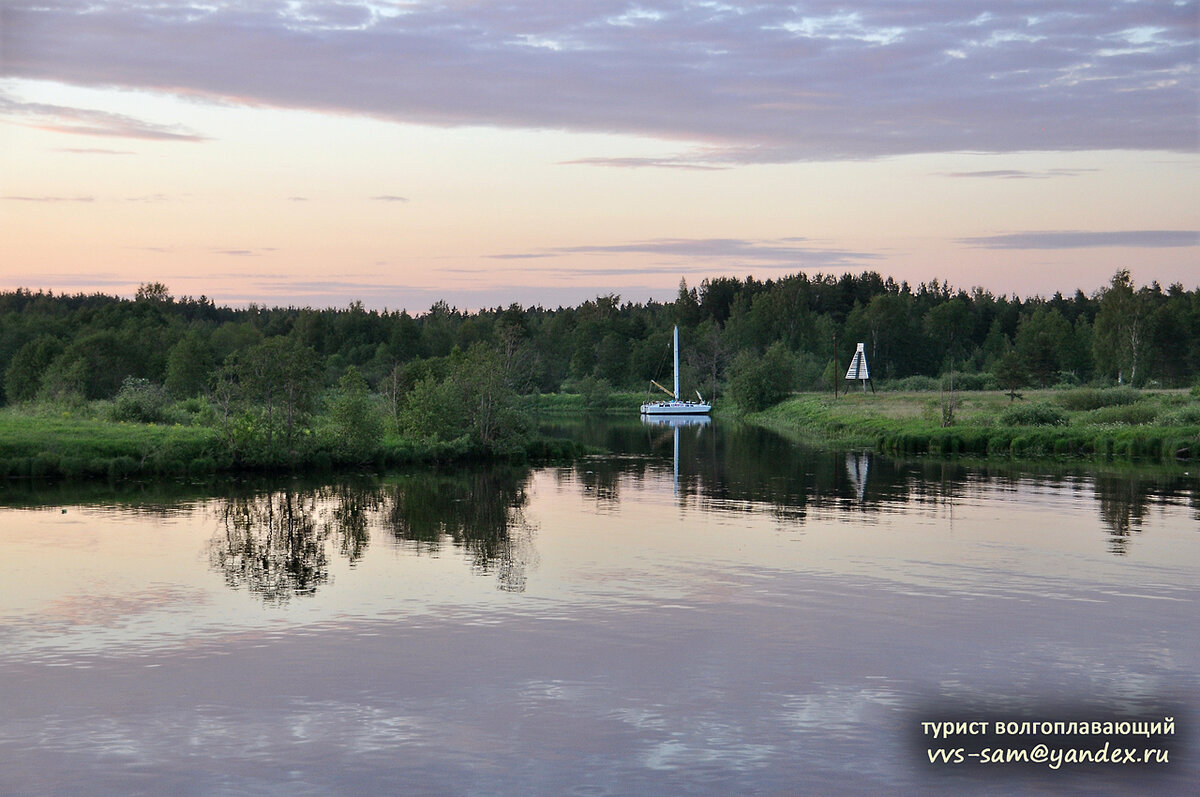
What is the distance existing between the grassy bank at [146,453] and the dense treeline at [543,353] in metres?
1.22

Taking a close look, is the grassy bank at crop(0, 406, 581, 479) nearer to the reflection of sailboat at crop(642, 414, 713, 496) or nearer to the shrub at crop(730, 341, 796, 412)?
the reflection of sailboat at crop(642, 414, 713, 496)

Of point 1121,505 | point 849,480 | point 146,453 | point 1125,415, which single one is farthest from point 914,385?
point 146,453

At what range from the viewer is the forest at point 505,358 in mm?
51594

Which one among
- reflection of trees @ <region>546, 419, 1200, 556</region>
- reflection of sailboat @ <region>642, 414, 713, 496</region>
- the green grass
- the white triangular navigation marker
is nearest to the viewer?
reflection of trees @ <region>546, 419, 1200, 556</region>

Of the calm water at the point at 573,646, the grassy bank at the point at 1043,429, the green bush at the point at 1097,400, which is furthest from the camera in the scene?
the green bush at the point at 1097,400

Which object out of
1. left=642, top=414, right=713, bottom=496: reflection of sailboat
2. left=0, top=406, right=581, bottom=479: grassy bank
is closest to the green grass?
left=0, top=406, right=581, bottom=479: grassy bank

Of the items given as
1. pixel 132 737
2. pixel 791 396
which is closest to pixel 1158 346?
pixel 791 396

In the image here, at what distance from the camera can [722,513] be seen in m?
37.7

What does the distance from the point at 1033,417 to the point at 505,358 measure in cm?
3336

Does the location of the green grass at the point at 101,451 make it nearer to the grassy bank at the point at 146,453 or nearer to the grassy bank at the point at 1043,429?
the grassy bank at the point at 146,453

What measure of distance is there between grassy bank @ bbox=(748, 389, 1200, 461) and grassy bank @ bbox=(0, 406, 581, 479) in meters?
27.6

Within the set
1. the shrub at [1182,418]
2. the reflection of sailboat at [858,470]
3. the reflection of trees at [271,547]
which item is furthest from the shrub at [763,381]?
the reflection of trees at [271,547]

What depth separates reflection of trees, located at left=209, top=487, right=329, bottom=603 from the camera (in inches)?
988

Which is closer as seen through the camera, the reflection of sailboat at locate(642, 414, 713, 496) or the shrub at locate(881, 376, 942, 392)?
the reflection of sailboat at locate(642, 414, 713, 496)
